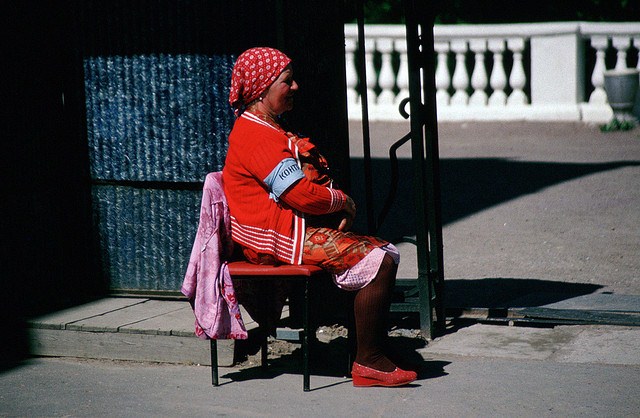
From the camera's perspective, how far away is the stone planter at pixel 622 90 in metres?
13.6

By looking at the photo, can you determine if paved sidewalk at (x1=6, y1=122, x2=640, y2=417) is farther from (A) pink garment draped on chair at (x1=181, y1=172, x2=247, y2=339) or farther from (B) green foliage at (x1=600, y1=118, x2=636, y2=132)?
(B) green foliage at (x1=600, y1=118, x2=636, y2=132)

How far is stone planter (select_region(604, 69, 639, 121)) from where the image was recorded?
13.6 m

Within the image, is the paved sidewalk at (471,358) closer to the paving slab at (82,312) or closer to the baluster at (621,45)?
the paving slab at (82,312)

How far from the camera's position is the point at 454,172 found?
11.4m

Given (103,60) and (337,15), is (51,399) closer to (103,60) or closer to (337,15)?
(103,60)

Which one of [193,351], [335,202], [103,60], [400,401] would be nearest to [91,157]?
[103,60]

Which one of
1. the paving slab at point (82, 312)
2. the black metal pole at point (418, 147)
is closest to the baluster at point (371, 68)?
the paving slab at point (82, 312)

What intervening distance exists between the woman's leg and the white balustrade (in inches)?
365

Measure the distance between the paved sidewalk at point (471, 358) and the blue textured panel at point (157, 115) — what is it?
0.83 metres

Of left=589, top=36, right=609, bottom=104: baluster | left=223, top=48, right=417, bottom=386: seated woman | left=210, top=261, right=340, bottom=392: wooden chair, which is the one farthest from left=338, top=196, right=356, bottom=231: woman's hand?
left=589, top=36, right=609, bottom=104: baluster

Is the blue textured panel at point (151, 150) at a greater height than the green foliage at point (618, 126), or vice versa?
the blue textured panel at point (151, 150)

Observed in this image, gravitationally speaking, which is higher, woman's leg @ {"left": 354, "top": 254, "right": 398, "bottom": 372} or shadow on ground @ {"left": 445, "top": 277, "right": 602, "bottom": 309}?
woman's leg @ {"left": 354, "top": 254, "right": 398, "bottom": 372}

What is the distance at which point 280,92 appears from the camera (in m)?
5.16

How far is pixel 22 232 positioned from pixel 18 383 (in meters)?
1.26
